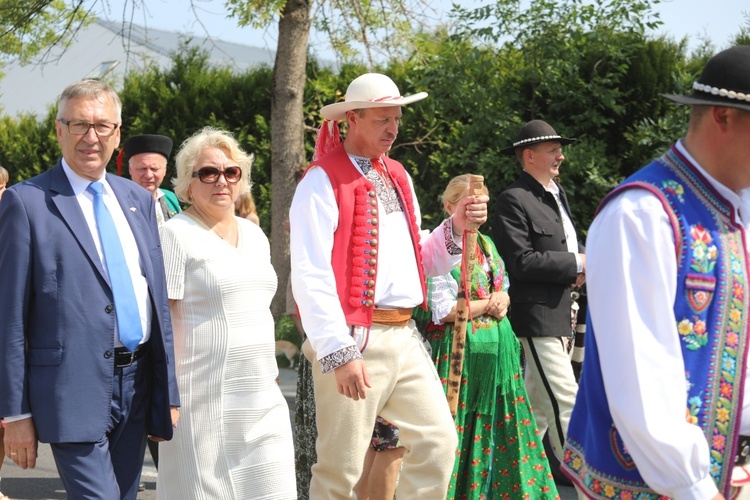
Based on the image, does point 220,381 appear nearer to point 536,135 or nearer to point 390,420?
point 390,420

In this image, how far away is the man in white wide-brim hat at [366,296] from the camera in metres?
4.45

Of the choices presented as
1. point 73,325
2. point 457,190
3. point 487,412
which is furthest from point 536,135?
point 73,325

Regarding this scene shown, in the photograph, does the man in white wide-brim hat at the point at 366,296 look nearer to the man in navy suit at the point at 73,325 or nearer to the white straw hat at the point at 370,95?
the white straw hat at the point at 370,95

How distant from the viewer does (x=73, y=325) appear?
373 centimetres

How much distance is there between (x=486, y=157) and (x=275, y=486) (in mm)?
5996

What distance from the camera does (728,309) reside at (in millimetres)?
2516

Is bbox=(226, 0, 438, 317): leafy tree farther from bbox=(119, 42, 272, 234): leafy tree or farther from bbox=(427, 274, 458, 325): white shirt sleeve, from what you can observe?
bbox=(427, 274, 458, 325): white shirt sleeve

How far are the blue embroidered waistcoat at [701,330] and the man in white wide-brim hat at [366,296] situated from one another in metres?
1.89

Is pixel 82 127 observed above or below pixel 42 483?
above

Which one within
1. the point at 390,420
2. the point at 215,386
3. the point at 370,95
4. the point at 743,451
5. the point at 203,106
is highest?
the point at 203,106

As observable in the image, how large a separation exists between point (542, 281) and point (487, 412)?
2.64 ft

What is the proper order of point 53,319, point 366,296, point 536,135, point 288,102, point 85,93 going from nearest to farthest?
point 53,319 → point 85,93 → point 366,296 → point 536,135 → point 288,102

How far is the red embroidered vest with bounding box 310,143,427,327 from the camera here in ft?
14.9

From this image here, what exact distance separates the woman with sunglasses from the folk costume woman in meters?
1.27
